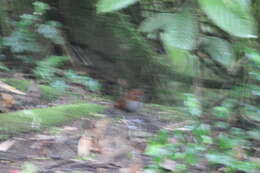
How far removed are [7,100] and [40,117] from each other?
0.45 metres

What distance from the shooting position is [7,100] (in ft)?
11.6

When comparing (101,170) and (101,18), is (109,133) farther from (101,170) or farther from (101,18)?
(101,18)

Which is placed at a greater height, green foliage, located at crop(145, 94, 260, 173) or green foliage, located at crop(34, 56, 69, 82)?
green foliage, located at crop(34, 56, 69, 82)

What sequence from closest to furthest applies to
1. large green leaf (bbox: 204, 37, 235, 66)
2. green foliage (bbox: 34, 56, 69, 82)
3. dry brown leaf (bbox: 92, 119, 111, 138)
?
large green leaf (bbox: 204, 37, 235, 66) → dry brown leaf (bbox: 92, 119, 111, 138) → green foliage (bbox: 34, 56, 69, 82)

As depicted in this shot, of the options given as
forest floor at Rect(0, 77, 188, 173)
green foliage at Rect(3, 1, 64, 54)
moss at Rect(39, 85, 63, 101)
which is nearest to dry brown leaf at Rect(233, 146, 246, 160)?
forest floor at Rect(0, 77, 188, 173)

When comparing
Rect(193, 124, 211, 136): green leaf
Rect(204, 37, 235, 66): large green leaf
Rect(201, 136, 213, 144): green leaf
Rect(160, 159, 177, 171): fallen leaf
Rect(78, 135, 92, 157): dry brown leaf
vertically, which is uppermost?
Rect(204, 37, 235, 66): large green leaf

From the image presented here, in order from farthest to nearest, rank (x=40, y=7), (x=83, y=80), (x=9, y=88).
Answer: (x=40, y=7), (x=83, y=80), (x=9, y=88)

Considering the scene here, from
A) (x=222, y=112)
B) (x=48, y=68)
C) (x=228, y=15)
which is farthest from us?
(x=48, y=68)

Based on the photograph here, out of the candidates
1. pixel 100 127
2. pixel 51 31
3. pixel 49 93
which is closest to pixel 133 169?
pixel 100 127

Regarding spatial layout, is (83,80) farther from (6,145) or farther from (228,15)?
(228,15)

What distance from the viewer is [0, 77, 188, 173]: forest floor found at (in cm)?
262

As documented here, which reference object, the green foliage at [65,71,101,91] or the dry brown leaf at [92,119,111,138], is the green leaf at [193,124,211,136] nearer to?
the dry brown leaf at [92,119,111,138]

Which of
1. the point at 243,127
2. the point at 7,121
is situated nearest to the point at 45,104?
the point at 7,121

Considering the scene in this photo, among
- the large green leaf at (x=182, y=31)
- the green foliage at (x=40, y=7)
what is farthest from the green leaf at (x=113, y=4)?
the green foliage at (x=40, y=7)
